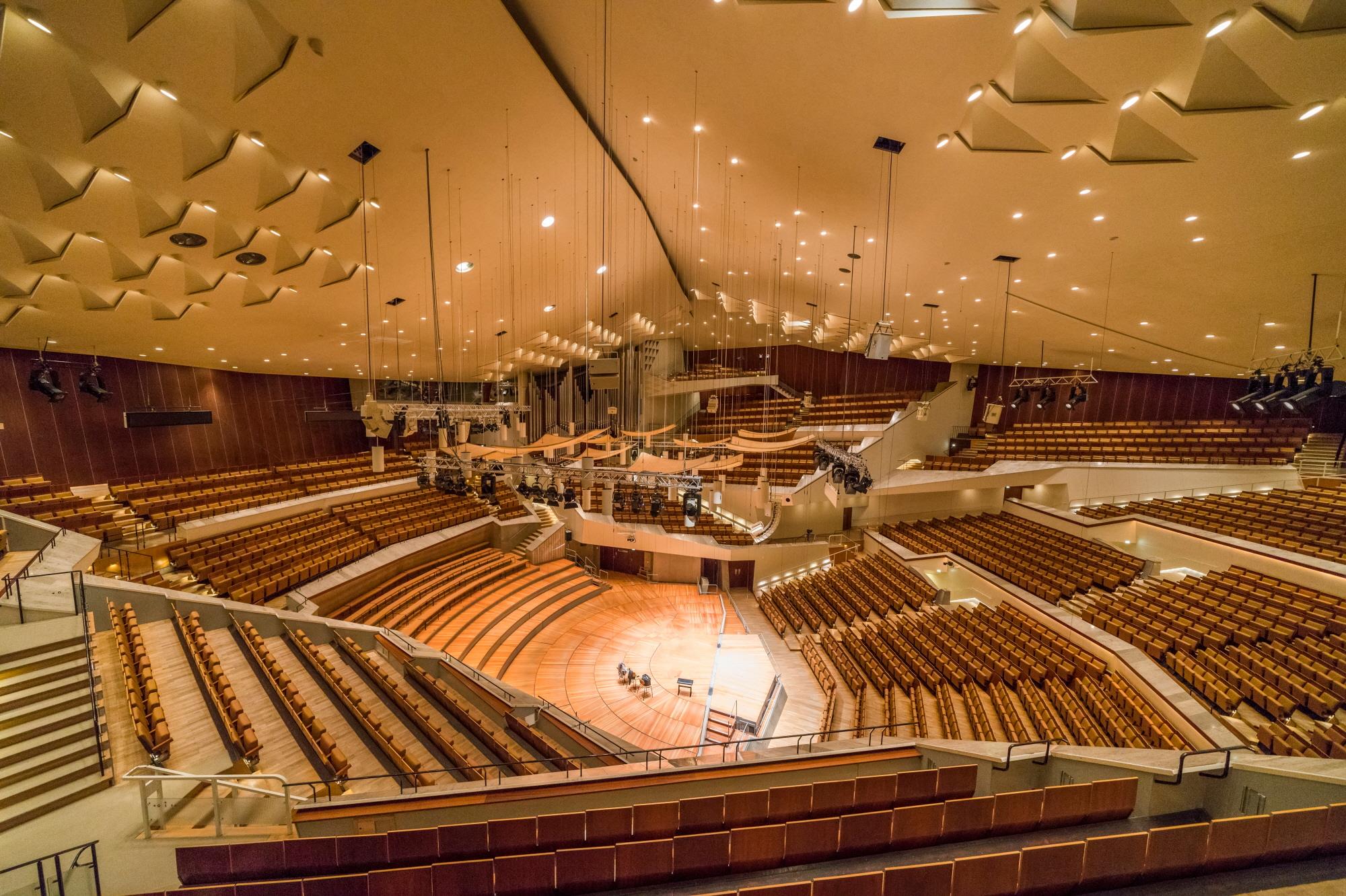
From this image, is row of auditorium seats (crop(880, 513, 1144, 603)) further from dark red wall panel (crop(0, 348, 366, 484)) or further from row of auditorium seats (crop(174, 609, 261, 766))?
dark red wall panel (crop(0, 348, 366, 484))

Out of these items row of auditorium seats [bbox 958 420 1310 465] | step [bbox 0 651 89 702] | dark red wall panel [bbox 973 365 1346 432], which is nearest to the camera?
step [bbox 0 651 89 702]

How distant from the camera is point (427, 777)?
449cm

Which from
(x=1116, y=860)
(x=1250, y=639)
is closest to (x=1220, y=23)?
(x=1116, y=860)

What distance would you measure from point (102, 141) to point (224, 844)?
5.04 meters

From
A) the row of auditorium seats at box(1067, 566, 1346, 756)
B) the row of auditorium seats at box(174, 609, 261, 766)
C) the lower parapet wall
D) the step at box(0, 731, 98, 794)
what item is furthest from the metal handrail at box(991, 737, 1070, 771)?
the step at box(0, 731, 98, 794)

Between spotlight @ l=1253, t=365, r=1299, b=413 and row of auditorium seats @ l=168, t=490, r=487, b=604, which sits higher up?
spotlight @ l=1253, t=365, r=1299, b=413

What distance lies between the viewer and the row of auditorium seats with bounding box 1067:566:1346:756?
4.65m

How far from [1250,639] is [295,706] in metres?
10.0

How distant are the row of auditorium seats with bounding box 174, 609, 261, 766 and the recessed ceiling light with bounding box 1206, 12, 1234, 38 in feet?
26.4

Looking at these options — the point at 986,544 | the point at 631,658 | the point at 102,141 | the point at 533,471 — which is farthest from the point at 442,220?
the point at 986,544

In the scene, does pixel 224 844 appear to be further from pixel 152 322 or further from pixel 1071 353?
pixel 1071 353

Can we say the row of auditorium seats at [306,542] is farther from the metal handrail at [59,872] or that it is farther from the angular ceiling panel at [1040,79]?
the angular ceiling panel at [1040,79]

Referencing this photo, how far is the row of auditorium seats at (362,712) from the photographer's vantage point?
14.6 ft

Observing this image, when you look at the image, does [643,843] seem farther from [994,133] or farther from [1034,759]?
[994,133]
